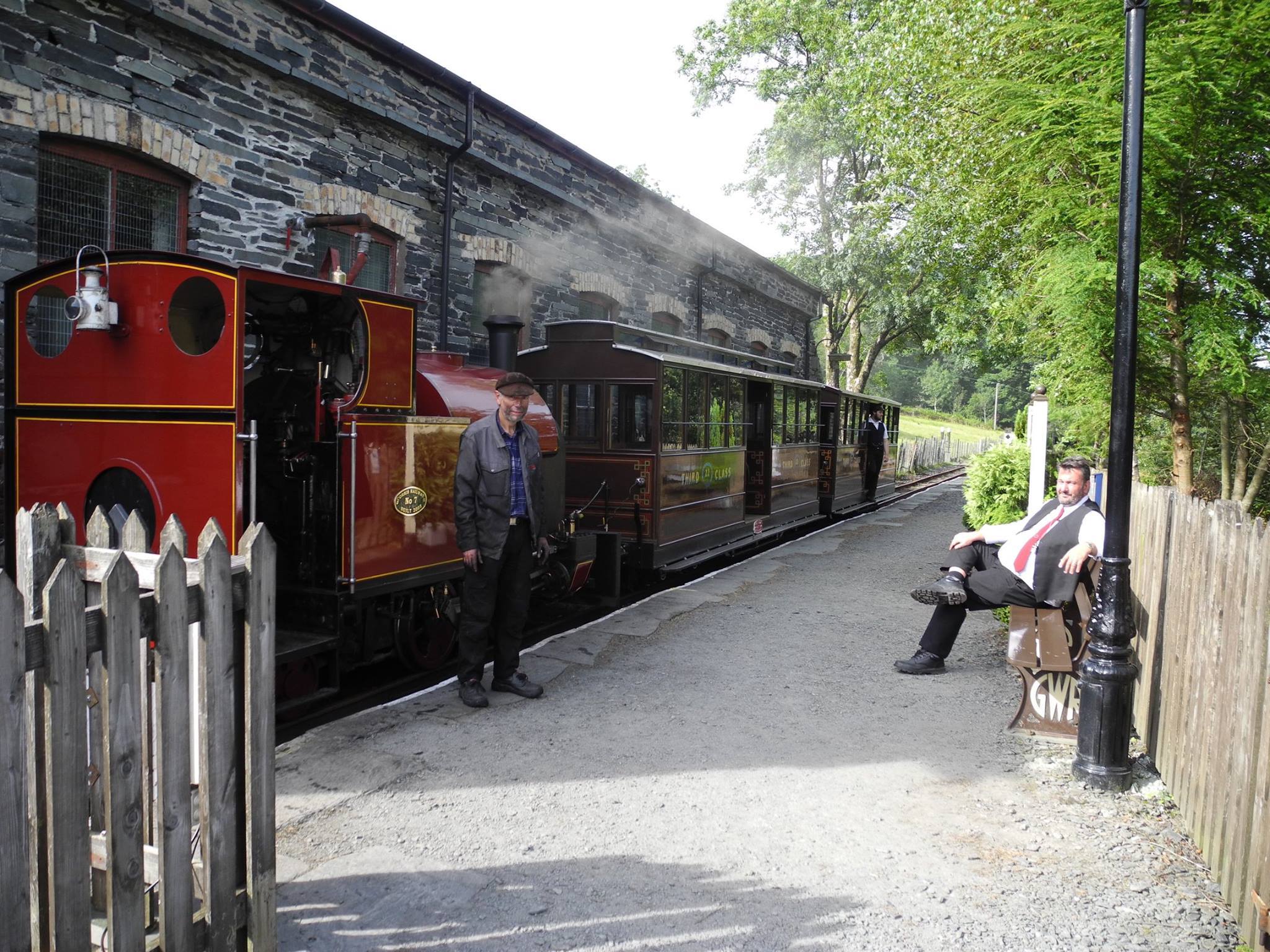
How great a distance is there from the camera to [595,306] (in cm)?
1404

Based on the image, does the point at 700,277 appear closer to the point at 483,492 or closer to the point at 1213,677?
the point at 483,492

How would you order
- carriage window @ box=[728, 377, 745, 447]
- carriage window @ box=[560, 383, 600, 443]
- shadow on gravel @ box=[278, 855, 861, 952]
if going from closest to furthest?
shadow on gravel @ box=[278, 855, 861, 952] → carriage window @ box=[560, 383, 600, 443] → carriage window @ box=[728, 377, 745, 447]

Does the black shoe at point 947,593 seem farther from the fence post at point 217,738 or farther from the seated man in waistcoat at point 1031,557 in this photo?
the fence post at point 217,738

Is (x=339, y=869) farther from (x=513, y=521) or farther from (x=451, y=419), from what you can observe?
(x=451, y=419)

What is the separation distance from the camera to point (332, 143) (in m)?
9.27

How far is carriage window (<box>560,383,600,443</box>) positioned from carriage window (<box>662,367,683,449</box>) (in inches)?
26.6

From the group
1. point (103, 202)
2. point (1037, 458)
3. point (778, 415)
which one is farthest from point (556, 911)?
point (778, 415)

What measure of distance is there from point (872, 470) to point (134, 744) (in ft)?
60.0

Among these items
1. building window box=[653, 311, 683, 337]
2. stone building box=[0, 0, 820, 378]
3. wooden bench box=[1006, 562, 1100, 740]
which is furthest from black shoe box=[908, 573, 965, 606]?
building window box=[653, 311, 683, 337]

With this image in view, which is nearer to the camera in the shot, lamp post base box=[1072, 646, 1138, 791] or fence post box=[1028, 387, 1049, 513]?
lamp post base box=[1072, 646, 1138, 791]

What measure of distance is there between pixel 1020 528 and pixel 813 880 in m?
3.06

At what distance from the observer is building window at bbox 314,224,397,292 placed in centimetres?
923

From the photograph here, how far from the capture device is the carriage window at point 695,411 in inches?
382

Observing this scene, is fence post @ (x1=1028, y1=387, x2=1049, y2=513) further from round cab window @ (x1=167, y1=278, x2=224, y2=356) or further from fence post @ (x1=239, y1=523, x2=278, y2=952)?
fence post @ (x1=239, y1=523, x2=278, y2=952)
